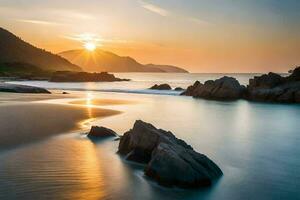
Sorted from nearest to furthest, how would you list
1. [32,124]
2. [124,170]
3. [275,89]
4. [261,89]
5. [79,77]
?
[124,170] → [32,124] → [275,89] → [261,89] → [79,77]

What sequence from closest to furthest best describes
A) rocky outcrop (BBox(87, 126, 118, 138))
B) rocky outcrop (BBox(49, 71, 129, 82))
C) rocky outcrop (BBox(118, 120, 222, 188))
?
rocky outcrop (BBox(118, 120, 222, 188)) < rocky outcrop (BBox(87, 126, 118, 138)) < rocky outcrop (BBox(49, 71, 129, 82))

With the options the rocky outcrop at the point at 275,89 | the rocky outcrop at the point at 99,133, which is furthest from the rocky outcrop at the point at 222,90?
the rocky outcrop at the point at 99,133

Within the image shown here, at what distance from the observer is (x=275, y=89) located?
63.6m

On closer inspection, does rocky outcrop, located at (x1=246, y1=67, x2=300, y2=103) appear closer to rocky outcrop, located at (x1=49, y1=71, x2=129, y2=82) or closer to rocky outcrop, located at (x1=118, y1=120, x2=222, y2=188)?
rocky outcrop, located at (x1=118, y1=120, x2=222, y2=188)

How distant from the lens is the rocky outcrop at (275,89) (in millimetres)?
60531

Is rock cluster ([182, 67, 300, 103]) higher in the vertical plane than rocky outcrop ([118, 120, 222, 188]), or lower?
higher

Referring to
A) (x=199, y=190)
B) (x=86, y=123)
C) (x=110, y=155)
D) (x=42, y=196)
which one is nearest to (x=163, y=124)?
(x=86, y=123)

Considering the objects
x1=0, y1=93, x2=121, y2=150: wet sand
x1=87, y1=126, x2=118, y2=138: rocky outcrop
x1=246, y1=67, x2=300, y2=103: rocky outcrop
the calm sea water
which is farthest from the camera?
x1=246, y1=67, x2=300, y2=103: rocky outcrop

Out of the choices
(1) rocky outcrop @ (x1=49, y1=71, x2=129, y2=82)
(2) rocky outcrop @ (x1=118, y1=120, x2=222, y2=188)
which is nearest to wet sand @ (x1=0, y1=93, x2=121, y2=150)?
(2) rocky outcrop @ (x1=118, y1=120, x2=222, y2=188)

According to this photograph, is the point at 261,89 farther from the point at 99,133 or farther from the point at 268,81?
the point at 99,133

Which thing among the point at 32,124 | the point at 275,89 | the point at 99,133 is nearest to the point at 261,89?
the point at 275,89

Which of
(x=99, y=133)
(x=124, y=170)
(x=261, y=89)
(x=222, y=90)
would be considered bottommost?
(x=124, y=170)

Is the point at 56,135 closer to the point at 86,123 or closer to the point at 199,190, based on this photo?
the point at 86,123

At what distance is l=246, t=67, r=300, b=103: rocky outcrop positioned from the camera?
60.5 metres
